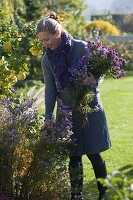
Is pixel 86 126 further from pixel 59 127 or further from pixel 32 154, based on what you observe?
pixel 32 154

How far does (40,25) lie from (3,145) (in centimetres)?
102

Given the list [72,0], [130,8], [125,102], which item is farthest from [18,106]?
[130,8]

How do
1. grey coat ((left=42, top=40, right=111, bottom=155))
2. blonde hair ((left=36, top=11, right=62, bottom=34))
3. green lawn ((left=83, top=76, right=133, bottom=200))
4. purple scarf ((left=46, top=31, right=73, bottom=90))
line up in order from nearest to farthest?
blonde hair ((left=36, top=11, right=62, bottom=34))
purple scarf ((left=46, top=31, right=73, bottom=90))
grey coat ((left=42, top=40, right=111, bottom=155))
green lawn ((left=83, top=76, right=133, bottom=200))

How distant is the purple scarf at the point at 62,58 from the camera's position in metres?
4.24

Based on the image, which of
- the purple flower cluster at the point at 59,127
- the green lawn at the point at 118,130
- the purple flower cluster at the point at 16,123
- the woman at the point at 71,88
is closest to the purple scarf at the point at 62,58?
the woman at the point at 71,88

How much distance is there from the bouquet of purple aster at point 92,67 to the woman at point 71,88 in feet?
0.17

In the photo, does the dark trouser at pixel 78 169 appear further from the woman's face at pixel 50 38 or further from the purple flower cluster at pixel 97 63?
the woman's face at pixel 50 38

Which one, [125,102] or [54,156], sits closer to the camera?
[54,156]

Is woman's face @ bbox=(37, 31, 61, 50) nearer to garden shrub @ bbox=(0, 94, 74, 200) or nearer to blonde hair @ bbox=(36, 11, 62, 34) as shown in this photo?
blonde hair @ bbox=(36, 11, 62, 34)

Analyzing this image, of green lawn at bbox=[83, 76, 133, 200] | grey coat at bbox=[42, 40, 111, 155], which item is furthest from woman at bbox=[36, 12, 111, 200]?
green lawn at bbox=[83, 76, 133, 200]

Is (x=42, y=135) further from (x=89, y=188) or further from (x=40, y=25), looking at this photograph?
(x=89, y=188)

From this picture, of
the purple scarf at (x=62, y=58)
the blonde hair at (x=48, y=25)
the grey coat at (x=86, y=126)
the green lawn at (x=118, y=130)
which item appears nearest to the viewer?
the blonde hair at (x=48, y=25)

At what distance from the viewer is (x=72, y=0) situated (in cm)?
2147

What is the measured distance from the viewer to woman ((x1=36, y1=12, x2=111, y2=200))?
4160 millimetres
